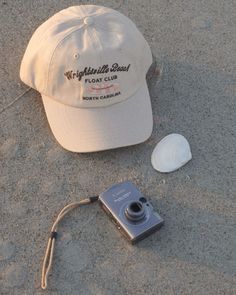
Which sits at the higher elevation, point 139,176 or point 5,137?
point 5,137

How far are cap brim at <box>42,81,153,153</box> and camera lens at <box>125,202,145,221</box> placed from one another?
190mm

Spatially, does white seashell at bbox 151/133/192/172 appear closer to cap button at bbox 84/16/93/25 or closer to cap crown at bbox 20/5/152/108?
cap crown at bbox 20/5/152/108

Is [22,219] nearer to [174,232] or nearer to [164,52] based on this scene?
[174,232]

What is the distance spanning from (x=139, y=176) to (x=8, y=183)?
0.38 meters

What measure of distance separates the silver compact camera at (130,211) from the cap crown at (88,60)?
26 centimetres

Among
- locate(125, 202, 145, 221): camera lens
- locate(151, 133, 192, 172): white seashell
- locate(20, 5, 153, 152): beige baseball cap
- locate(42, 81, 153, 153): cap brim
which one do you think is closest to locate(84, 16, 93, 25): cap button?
locate(20, 5, 153, 152): beige baseball cap

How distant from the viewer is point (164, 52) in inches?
75.3

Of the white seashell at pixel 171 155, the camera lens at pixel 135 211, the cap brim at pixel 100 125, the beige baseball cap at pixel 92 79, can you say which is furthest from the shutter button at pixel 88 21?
the camera lens at pixel 135 211

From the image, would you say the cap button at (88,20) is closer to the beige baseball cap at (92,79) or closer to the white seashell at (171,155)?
the beige baseball cap at (92,79)

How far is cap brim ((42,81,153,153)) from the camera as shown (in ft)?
5.16

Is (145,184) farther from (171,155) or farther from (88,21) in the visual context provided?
(88,21)

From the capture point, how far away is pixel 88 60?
4.99 ft

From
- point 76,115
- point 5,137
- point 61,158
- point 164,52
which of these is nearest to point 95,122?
point 76,115

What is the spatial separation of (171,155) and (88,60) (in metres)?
0.37
